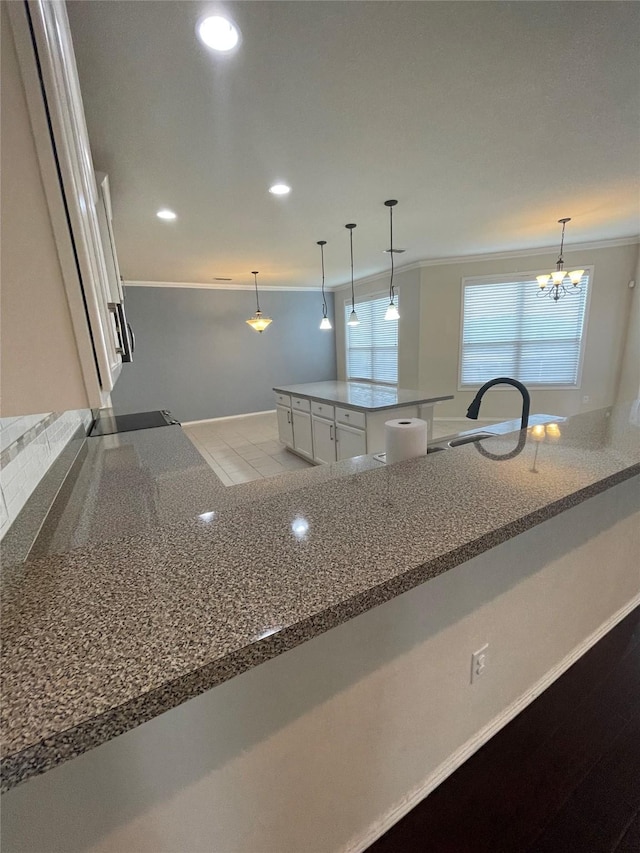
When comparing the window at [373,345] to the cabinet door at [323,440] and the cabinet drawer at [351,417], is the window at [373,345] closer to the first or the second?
the cabinet door at [323,440]

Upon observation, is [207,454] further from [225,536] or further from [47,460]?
[225,536]

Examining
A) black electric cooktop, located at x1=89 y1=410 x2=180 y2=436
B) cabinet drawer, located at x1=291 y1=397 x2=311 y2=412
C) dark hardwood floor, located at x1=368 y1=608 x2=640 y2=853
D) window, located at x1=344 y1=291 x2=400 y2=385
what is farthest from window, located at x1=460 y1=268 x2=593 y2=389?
dark hardwood floor, located at x1=368 y1=608 x2=640 y2=853

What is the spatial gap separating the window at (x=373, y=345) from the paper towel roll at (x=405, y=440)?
556 cm

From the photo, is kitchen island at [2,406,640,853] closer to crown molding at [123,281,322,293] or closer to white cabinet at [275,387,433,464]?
white cabinet at [275,387,433,464]

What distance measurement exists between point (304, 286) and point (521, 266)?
4.09 metres

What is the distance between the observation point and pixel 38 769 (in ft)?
1.25

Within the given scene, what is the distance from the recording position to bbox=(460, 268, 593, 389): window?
5.40 meters

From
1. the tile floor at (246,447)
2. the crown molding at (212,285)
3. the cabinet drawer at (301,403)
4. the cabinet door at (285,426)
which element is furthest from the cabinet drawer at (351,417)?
the crown molding at (212,285)

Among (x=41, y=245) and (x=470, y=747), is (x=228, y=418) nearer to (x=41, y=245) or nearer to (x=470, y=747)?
(x=470, y=747)

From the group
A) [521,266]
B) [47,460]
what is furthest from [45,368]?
[521,266]

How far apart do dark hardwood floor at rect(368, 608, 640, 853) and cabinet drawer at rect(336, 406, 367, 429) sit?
7.58 feet

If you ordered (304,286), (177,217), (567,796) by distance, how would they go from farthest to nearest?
1. (304,286)
2. (177,217)
3. (567,796)

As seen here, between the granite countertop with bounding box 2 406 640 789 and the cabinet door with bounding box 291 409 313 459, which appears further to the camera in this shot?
the cabinet door with bounding box 291 409 313 459

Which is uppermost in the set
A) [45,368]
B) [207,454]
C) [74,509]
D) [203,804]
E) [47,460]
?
[45,368]
